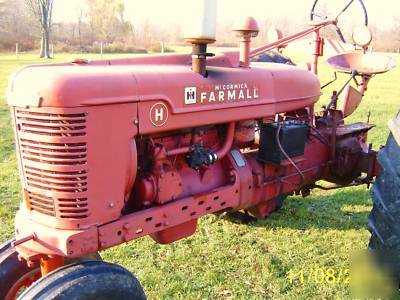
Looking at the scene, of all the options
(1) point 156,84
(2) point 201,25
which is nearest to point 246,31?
(2) point 201,25

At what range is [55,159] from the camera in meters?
2.07

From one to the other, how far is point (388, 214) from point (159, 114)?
1.46 m

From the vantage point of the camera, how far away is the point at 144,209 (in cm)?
247

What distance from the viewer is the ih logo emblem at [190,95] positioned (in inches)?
96.3

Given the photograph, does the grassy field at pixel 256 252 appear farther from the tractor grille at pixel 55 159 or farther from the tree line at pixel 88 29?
the tree line at pixel 88 29

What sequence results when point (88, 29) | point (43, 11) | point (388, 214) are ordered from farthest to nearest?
point (88, 29) < point (43, 11) < point (388, 214)

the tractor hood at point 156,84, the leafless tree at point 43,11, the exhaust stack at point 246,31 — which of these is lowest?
the tractor hood at point 156,84

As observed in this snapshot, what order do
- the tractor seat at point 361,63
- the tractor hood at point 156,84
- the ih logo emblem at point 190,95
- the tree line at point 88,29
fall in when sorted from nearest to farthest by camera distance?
the tractor hood at point 156,84 → the ih logo emblem at point 190,95 → the tractor seat at point 361,63 → the tree line at point 88,29

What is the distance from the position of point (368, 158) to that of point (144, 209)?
198 centimetres

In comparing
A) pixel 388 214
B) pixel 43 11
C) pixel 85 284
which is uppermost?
pixel 43 11

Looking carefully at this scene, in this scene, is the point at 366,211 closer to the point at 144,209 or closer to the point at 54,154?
the point at 144,209

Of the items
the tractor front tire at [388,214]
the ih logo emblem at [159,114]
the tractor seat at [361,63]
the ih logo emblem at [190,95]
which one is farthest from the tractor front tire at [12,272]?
the tractor seat at [361,63]
